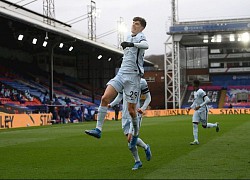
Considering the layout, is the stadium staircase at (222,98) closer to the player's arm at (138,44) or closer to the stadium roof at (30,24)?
the stadium roof at (30,24)

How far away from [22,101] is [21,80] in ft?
26.5

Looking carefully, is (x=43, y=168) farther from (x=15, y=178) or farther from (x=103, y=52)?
(x=103, y=52)

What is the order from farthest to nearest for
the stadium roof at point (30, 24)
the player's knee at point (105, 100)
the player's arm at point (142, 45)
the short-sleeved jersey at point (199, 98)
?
1. the stadium roof at point (30, 24)
2. the short-sleeved jersey at point (199, 98)
3. the player's arm at point (142, 45)
4. the player's knee at point (105, 100)

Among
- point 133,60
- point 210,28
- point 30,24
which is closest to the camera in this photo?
point 133,60

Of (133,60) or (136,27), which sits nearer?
(133,60)

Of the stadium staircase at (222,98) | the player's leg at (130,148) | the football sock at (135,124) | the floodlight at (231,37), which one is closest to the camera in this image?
the football sock at (135,124)

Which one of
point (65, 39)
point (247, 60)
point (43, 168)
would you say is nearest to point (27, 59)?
point (65, 39)

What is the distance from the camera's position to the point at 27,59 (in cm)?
6084

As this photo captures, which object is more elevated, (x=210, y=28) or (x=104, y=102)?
(x=210, y=28)

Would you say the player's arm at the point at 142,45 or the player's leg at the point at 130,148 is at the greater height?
the player's arm at the point at 142,45

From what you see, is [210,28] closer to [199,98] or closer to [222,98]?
[222,98]

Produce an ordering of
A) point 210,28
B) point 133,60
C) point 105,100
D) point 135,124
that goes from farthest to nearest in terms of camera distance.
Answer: point 210,28, point 135,124, point 133,60, point 105,100

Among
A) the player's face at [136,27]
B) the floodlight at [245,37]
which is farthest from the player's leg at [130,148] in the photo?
the floodlight at [245,37]

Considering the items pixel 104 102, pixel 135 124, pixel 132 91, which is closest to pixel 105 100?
pixel 104 102
